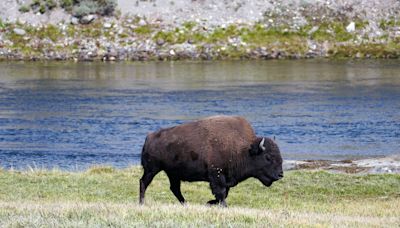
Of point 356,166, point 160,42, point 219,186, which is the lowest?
point 160,42

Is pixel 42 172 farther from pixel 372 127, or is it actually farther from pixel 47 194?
pixel 372 127

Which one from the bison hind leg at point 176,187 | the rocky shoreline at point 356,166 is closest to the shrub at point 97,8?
the rocky shoreline at point 356,166

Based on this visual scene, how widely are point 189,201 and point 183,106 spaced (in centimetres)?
2593

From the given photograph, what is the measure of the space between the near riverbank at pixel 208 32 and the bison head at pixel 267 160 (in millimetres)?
56186

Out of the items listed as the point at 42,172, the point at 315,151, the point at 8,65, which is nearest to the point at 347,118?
the point at 315,151

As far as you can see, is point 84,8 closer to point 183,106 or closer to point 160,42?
point 160,42

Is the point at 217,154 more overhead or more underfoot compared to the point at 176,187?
more overhead

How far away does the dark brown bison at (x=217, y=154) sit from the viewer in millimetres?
15367

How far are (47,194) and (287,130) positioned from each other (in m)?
19.4

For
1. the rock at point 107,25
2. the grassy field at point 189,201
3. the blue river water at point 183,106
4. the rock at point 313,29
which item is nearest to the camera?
the grassy field at point 189,201

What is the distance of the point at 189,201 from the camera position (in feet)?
60.7

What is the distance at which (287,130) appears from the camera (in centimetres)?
3700

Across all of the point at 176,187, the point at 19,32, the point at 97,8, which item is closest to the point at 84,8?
the point at 97,8

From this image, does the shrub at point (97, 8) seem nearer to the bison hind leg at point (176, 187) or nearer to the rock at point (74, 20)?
the rock at point (74, 20)
